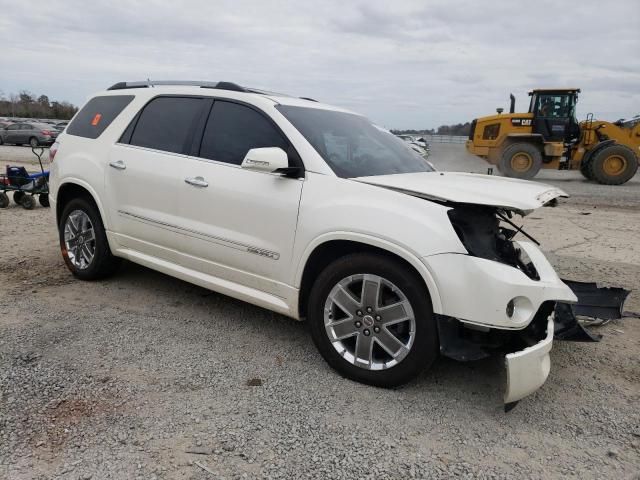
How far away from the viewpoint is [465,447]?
99.2 inches

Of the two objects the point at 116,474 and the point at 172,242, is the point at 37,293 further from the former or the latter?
the point at 116,474

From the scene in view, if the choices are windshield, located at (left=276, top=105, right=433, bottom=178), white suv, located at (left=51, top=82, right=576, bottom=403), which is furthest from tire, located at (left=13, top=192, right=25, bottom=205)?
windshield, located at (left=276, top=105, right=433, bottom=178)

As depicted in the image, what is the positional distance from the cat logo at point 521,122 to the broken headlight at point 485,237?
47.6 feet

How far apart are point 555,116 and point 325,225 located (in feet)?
51.4

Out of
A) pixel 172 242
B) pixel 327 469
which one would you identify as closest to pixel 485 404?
pixel 327 469

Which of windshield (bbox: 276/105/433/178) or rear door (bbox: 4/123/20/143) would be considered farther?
rear door (bbox: 4/123/20/143)

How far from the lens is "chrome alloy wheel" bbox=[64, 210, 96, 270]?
15.1 ft

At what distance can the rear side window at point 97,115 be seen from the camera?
4.49 m

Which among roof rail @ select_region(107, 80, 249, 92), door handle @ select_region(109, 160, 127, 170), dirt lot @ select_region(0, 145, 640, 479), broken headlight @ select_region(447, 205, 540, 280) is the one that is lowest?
dirt lot @ select_region(0, 145, 640, 479)

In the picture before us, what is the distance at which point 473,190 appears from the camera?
3.04m

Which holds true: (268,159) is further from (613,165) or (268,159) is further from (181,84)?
(613,165)

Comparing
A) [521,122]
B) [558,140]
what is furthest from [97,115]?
[558,140]

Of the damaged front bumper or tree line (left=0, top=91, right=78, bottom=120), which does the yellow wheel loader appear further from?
tree line (left=0, top=91, right=78, bottom=120)

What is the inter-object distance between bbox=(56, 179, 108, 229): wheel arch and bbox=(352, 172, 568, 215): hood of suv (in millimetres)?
2520
